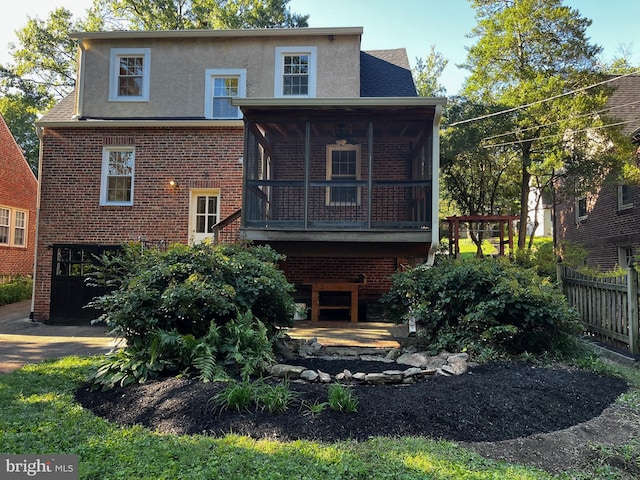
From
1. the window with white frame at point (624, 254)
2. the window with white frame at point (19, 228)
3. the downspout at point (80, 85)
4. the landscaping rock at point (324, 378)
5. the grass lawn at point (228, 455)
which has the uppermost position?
the downspout at point (80, 85)

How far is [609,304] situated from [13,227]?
750 inches

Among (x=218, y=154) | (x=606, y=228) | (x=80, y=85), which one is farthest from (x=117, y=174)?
(x=606, y=228)

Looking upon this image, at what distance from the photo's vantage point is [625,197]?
516 inches

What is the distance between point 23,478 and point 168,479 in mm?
1082

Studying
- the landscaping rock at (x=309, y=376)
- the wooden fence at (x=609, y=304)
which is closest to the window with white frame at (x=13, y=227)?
the landscaping rock at (x=309, y=376)

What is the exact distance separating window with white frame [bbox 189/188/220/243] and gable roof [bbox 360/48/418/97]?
4.96 meters

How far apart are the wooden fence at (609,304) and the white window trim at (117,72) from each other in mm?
11485

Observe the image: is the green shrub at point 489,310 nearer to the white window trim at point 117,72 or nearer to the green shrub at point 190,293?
the green shrub at point 190,293

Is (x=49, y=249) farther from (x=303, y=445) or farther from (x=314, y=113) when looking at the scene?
(x=303, y=445)

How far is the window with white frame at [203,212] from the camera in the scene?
34.0ft

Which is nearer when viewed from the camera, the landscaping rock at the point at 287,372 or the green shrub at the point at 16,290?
the landscaping rock at the point at 287,372

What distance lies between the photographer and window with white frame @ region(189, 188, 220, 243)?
10.4 metres

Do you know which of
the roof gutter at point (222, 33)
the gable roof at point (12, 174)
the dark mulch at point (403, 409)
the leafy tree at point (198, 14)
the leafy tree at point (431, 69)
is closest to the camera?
the dark mulch at point (403, 409)

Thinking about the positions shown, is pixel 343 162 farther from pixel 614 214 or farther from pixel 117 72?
pixel 614 214
